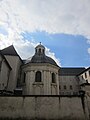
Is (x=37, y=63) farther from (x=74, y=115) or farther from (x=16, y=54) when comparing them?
(x=74, y=115)

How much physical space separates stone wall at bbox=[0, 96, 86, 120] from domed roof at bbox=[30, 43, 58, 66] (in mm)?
12696

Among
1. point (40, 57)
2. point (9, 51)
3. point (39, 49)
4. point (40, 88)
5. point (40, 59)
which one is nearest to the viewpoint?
point (40, 88)

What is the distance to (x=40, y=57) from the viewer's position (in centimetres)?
Result: 2941

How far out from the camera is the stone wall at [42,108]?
49.7 ft

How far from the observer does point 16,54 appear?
96.2 feet

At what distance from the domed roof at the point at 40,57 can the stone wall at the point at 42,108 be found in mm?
12696

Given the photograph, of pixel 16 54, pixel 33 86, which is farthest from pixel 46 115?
pixel 16 54

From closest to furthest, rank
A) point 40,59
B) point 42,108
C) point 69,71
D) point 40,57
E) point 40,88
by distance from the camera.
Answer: point 42,108
point 40,88
point 40,59
point 40,57
point 69,71

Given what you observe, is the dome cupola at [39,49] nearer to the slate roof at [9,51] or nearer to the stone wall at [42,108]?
the slate roof at [9,51]

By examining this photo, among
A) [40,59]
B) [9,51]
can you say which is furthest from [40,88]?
[9,51]

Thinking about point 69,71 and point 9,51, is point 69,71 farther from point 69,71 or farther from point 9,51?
point 9,51

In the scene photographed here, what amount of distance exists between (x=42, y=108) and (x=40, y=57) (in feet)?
48.8

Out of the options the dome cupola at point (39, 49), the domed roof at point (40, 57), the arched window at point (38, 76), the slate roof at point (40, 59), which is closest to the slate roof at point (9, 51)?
the slate roof at point (40, 59)

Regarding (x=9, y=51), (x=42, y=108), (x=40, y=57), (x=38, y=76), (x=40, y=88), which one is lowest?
(x=42, y=108)
